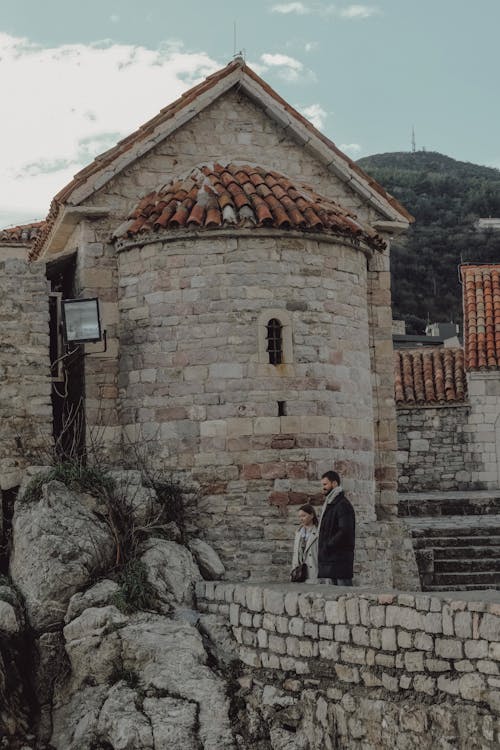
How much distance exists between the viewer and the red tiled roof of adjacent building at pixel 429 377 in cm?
2542

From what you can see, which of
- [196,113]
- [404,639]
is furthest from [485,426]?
[404,639]

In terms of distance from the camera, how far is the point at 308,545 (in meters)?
11.8

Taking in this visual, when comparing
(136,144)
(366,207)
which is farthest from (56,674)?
(366,207)

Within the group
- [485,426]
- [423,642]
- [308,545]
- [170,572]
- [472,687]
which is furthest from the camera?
[485,426]

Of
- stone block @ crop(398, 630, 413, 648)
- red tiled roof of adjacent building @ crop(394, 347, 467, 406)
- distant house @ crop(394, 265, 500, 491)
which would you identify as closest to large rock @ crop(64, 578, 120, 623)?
stone block @ crop(398, 630, 413, 648)

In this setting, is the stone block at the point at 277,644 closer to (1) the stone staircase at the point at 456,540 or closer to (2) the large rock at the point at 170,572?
(2) the large rock at the point at 170,572

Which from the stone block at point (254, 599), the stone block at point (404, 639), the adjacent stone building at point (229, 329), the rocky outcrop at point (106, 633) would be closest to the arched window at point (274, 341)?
the adjacent stone building at point (229, 329)

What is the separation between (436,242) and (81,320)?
174ft

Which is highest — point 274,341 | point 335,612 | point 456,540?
point 274,341

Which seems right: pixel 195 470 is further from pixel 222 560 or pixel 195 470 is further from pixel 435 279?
pixel 435 279

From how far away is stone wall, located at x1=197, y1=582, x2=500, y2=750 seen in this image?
8.36 metres

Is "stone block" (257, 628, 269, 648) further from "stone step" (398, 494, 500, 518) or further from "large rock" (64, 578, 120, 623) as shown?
"stone step" (398, 494, 500, 518)

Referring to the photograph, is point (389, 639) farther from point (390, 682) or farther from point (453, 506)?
point (453, 506)

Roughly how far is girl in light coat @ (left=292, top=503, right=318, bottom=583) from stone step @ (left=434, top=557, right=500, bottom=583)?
5554 millimetres
